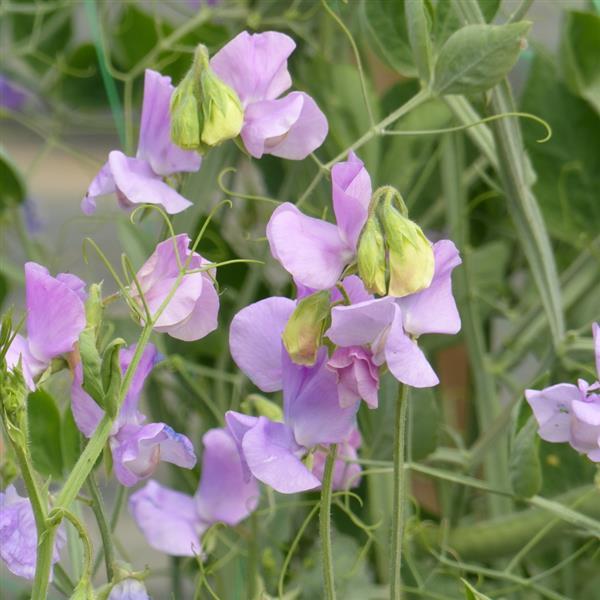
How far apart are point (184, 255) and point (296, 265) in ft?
0.16

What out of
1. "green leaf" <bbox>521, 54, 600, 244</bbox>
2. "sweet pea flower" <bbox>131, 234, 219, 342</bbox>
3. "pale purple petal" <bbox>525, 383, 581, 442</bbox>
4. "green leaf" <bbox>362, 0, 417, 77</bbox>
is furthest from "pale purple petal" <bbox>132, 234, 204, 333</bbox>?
"green leaf" <bbox>521, 54, 600, 244</bbox>

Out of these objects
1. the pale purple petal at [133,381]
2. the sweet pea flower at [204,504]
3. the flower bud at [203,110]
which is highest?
the flower bud at [203,110]

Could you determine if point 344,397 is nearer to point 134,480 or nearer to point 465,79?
point 134,480

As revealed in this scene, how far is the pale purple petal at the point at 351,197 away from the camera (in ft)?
1.27

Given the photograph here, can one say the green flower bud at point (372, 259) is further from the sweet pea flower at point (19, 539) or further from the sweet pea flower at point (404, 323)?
the sweet pea flower at point (19, 539)

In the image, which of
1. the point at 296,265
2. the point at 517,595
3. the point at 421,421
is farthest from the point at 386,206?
the point at 517,595

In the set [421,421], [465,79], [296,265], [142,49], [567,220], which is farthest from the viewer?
[142,49]

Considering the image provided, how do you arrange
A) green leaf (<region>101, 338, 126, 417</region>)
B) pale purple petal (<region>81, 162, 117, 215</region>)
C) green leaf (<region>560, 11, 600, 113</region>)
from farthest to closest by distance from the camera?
1. green leaf (<region>560, 11, 600, 113</region>)
2. pale purple petal (<region>81, 162, 117, 215</region>)
3. green leaf (<region>101, 338, 126, 417</region>)

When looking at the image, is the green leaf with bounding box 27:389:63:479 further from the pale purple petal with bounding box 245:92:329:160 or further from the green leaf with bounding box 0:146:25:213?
the green leaf with bounding box 0:146:25:213

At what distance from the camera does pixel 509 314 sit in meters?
0.85

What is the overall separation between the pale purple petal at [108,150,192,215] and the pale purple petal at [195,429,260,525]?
0.46 ft

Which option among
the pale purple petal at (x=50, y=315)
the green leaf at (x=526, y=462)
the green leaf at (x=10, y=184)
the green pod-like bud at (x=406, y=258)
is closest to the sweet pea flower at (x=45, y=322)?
the pale purple petal at (x=50, y=315)

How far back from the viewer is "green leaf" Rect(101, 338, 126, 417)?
359mm

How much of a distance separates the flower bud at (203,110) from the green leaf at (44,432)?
0.18m
